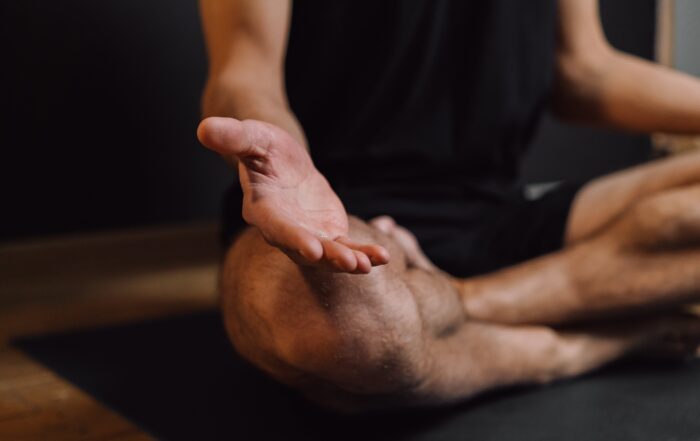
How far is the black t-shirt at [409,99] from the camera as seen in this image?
4.47 feet

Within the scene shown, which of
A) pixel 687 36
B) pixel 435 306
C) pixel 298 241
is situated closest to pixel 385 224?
pixel 435 306

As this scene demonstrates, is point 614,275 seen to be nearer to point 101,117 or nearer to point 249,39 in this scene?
point 249,39

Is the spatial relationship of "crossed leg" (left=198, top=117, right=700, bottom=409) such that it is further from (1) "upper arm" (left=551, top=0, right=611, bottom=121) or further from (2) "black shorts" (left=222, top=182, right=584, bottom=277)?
(1) "upper arm" (left=551, top=0, right=611, bottom=121)

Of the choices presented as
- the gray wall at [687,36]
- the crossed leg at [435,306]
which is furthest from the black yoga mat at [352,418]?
the gray wall at [687,36]

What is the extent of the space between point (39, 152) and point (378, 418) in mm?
1202

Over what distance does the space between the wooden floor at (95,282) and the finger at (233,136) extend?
790mm

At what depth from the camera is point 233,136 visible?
27.1 inches

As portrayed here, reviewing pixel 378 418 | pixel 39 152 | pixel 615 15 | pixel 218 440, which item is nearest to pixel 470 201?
pixel 378 418

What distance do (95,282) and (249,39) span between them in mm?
1080

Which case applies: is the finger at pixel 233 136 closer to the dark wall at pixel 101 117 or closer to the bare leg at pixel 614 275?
the bare leg at pixel 614 275

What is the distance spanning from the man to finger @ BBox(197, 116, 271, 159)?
5cm

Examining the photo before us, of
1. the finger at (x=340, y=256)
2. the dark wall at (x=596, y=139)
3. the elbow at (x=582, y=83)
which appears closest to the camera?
the finger at (x=340, y=256)

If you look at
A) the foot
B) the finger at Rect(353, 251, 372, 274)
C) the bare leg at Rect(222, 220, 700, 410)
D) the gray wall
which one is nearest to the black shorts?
the bare leg at Rect(222, 220, 700, 410)

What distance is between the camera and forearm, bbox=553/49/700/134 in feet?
4.94
